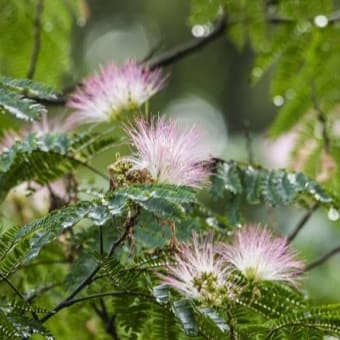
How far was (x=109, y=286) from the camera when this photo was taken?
154 centimetres

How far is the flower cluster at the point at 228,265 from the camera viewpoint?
135 cm

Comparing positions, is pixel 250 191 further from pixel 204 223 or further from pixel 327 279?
pixel 327 279

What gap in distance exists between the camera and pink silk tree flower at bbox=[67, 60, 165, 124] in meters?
1.68

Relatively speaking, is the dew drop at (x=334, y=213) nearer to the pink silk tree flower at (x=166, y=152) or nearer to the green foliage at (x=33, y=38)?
the pink silk tree flower at (x=166, y=152)

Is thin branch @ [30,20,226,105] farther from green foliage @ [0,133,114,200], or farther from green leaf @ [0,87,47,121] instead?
green leaf @ [0,87,47,121]

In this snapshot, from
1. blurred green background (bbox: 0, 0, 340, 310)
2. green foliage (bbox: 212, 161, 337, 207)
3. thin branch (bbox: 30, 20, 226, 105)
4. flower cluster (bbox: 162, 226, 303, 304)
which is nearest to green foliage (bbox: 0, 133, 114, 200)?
green foliage (bbox: 212, 161, 337, 207)

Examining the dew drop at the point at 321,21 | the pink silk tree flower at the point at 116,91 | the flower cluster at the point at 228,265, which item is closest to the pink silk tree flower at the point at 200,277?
the flower cluster at the point at 228,265

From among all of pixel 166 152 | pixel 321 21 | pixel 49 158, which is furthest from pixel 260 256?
pixel 321 21

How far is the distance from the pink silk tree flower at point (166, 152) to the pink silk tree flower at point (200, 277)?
0.10 meters

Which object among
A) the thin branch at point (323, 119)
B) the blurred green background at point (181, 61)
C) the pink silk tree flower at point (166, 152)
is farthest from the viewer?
the blurred green background at point (181, 61)

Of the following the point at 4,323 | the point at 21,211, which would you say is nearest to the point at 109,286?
the point at 4,323

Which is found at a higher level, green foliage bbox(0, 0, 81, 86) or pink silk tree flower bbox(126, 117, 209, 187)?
green foliage bbox(0, 0, 81, 86)

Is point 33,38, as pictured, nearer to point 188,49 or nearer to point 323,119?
point 188,49

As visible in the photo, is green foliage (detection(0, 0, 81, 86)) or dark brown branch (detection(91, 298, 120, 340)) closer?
dark brown branch (detection(91, 298, 120, 340))
